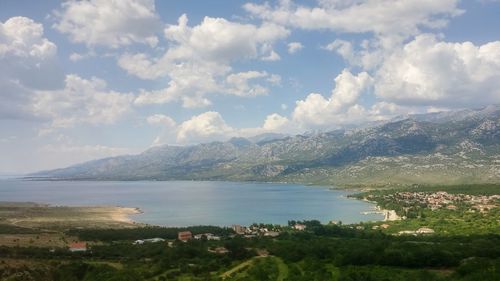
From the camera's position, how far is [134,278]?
5294 centimetres

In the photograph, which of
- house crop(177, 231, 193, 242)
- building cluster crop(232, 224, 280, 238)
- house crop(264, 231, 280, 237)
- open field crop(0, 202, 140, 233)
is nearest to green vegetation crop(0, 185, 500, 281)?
house crop(177, 231, 193, 242)

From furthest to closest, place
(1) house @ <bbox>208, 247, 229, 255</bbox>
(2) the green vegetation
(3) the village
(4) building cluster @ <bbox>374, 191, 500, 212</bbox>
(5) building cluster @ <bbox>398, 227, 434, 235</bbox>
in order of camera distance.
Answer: (4) building cluster @ <bbox>374, 191, 500, 212</bbox>
(5) building cluster @ <bbox>398, 227, 434, 235</bbox>
(3) the village
(1) house @ <bbox>208, 247, 229, 255</bbox>
(2) the green vegetation

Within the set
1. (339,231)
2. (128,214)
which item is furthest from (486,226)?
(128,214)

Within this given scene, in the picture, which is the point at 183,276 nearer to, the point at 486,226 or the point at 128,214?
the point at 486,226

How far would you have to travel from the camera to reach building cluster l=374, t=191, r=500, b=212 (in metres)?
143

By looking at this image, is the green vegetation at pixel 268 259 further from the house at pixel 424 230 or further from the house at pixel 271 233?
the house at pixel 271 233

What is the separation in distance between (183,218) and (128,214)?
24.4 metres

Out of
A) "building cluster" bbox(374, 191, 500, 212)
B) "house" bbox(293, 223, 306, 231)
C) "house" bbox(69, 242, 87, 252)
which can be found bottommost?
"house" bbox(293, 223, 306, 231)

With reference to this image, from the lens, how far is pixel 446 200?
6353 inches

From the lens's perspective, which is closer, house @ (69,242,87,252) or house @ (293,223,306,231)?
house @ (69,242,87,252)

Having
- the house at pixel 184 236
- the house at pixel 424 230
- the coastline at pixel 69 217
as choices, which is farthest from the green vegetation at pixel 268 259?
the coastline at pixel 69 217

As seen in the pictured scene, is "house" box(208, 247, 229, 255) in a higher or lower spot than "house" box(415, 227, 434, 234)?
higher

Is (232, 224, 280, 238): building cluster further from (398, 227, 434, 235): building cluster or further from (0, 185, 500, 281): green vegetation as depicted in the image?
(398, 227, 434, 235): building cluster

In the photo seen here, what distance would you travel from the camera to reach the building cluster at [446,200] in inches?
5617
